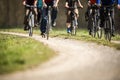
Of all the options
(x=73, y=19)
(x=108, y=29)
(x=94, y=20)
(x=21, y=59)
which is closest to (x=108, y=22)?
(x=108, y=29)

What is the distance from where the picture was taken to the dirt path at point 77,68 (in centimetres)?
740

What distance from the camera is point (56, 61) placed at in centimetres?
885

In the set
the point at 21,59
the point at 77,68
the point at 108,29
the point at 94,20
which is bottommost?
the point at 77,68

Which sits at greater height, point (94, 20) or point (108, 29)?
point (94, 20)

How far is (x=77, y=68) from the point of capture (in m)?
8.26

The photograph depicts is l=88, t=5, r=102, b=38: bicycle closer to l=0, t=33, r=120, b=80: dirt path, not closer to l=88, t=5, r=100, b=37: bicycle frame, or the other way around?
l=88, t=5, r=100, b=37: bicycle frame

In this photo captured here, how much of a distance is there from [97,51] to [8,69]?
13.5ft

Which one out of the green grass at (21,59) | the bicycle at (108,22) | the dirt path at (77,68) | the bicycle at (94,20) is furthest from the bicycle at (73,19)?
the green grass at (21,59)

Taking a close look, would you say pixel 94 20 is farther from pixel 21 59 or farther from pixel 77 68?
pixel 77 68

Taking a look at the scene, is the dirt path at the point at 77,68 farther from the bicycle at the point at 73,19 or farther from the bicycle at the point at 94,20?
the bicycle at the point at 73,19

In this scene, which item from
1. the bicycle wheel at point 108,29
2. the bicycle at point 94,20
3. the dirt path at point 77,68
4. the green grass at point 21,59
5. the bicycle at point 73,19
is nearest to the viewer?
the dirt path at point 77,68

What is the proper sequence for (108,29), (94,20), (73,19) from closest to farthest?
1. (108,29)
2. (94,20)
3. (73,19)

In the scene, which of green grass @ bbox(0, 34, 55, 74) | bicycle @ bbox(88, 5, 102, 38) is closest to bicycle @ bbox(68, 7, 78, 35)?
bicycle @ bbox(88, 5, 102, 38)

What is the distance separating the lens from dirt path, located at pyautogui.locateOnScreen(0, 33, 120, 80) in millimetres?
7402
